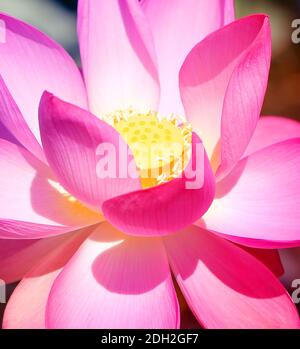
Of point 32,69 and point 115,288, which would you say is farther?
point 32,69

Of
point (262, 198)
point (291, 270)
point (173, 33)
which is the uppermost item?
point (173, 33)

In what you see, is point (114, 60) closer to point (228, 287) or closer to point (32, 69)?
point (32, 69)

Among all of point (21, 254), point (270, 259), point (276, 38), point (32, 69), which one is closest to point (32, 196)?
point (21, 254)

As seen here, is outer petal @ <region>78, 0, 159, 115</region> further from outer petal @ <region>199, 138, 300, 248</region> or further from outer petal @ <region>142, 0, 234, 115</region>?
outer petal @ <region>199, 138, 300, 248</region>

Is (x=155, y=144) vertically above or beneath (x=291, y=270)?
above

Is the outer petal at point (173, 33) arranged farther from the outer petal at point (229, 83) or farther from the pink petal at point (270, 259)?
the pink petal at point (270, 259)

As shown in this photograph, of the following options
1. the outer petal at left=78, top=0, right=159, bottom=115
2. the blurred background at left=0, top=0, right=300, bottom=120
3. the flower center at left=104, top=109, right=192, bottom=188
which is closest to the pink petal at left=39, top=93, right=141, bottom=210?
the flower center at left=104, top=109, right=192, bottom=188
